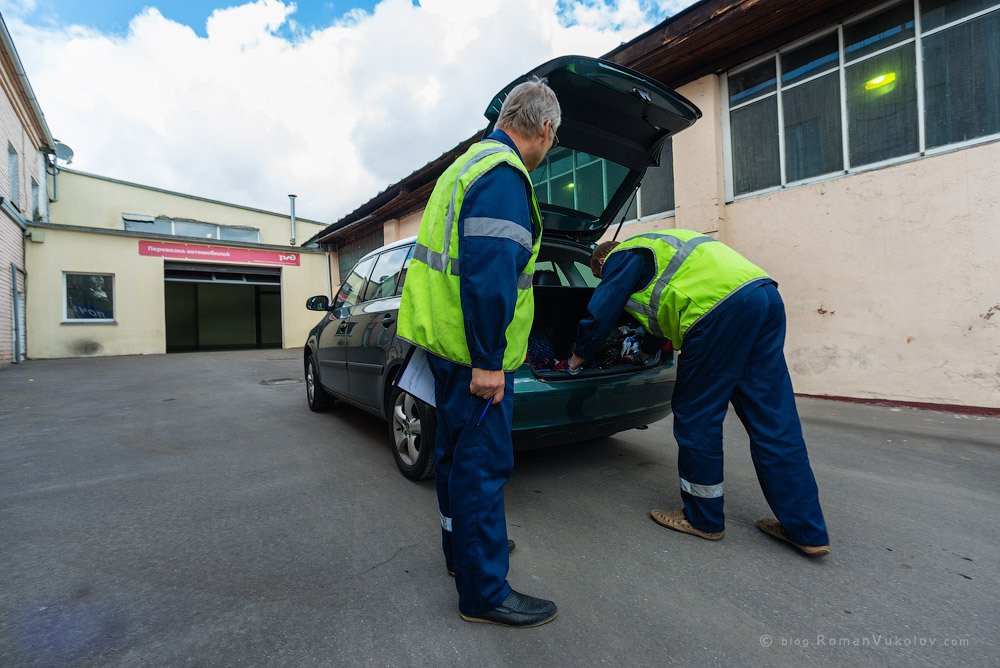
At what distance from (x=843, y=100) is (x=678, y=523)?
603 cm

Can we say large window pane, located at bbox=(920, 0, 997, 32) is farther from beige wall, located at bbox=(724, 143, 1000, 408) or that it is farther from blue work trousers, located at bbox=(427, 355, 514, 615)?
blue work trousers, located at bbox=(427, 355, 514, 615)

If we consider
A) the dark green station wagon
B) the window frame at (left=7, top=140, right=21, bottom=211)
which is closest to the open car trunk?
the dark green station wagon

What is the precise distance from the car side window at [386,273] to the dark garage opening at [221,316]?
17.7 meters

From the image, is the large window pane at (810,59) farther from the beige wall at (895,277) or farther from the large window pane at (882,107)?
the beige wall at (895,277)

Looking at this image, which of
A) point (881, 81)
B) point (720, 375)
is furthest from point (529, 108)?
point (881, 81)

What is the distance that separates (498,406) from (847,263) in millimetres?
5749

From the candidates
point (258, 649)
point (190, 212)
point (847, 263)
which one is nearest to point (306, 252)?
point (190, 212)

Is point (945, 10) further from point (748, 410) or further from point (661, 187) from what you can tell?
point (748, 410)

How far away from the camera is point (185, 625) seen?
1610mm

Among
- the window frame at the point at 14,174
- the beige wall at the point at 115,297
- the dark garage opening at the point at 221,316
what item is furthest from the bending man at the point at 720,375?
the dark garage opening at the point at 221,316

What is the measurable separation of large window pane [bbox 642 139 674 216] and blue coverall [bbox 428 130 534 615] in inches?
258

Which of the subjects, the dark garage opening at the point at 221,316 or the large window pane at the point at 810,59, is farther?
the dark garage opening at the point at 221,316

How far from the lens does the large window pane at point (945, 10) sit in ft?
15.7

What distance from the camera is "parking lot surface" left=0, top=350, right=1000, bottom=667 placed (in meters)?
1.51
